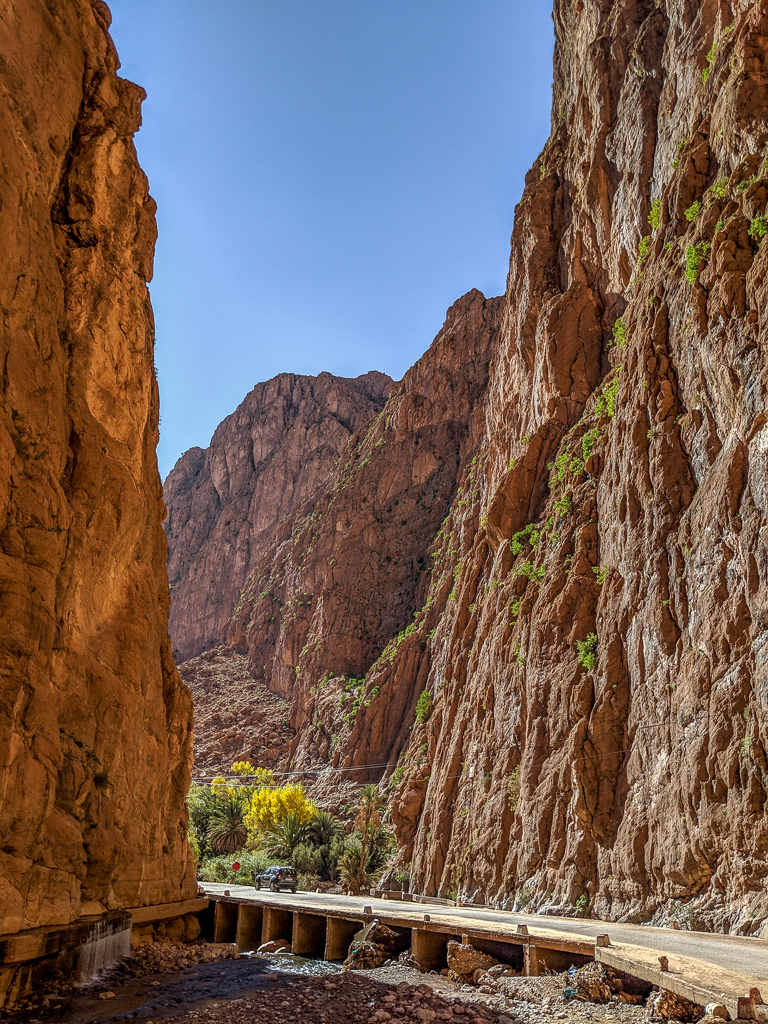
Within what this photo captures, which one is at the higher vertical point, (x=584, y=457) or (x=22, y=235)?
(x=584, y=457)

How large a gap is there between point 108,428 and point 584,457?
20.3 m

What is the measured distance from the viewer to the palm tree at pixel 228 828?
4303cm

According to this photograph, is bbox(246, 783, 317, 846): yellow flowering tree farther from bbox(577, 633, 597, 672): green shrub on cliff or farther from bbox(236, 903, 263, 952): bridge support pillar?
bbox(577, 633, 597, 672): green shrub on cliff

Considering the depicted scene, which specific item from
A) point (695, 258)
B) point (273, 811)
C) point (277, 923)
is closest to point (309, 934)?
point (277, 923)

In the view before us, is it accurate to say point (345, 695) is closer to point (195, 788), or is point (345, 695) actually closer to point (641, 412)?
point (195, 788)

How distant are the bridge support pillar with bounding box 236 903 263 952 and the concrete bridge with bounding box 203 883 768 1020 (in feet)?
0.08

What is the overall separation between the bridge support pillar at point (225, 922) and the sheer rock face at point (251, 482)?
7717 centimetres

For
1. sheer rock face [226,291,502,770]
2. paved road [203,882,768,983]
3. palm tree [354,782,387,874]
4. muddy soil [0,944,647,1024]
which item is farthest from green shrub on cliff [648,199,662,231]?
sheer rock face [226,291,502,770]

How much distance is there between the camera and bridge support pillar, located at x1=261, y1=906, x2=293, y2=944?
21.6m

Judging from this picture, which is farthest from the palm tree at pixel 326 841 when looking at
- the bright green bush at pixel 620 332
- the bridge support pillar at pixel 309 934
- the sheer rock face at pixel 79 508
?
the bright green bush at pixel 620 332

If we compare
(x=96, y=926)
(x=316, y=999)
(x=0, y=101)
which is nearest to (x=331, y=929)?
(x=316, y=999)

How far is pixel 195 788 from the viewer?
4784 centimetres

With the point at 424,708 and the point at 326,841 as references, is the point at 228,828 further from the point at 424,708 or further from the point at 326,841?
the point at 424,708

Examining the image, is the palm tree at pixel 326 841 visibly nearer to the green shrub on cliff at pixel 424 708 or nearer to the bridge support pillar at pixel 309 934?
the green shrub on cliff at pixel 424 708
